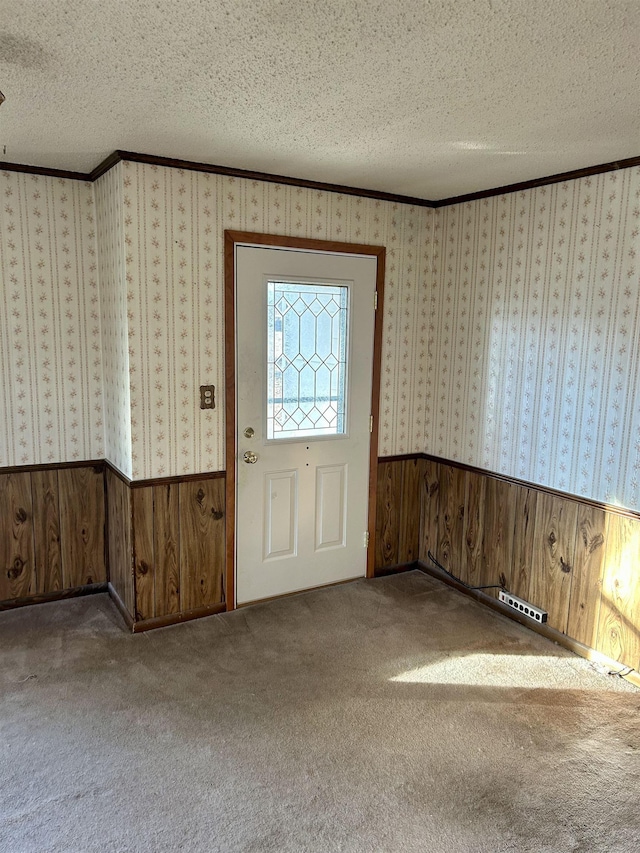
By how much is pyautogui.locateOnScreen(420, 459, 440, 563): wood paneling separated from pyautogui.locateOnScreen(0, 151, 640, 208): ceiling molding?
165cm

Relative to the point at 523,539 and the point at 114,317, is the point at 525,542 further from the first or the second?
the point at 114,317

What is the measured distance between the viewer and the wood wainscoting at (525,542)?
289 cm

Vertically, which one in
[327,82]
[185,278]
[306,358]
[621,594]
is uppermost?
[327,82]

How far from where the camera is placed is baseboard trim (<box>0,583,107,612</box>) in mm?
3426

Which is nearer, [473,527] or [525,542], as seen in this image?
[525,542]

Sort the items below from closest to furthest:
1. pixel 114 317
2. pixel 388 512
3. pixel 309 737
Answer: pixel 309 737 → pixel 114 317 → pixel 388 512

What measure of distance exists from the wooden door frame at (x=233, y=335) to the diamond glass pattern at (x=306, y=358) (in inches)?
8.2

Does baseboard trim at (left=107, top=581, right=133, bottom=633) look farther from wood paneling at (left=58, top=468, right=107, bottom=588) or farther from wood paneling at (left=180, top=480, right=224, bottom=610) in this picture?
wood paneling at (left=180, top=480, right=224, bottom=610)

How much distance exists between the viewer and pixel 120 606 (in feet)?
11.1

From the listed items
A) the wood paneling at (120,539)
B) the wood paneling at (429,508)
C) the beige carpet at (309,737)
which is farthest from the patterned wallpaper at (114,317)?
the wood paneling at (429,508)

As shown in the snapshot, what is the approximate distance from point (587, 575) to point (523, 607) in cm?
47

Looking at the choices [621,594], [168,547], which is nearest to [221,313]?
[168,547]

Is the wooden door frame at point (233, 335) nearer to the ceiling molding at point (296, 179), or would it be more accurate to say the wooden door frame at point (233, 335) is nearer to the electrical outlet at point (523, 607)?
the ceiling molding at point (296, 179)

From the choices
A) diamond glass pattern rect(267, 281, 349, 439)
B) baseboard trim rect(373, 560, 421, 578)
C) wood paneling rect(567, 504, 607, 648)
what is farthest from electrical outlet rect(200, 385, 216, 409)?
wood paneling rect(567, 504, 607, 648)
